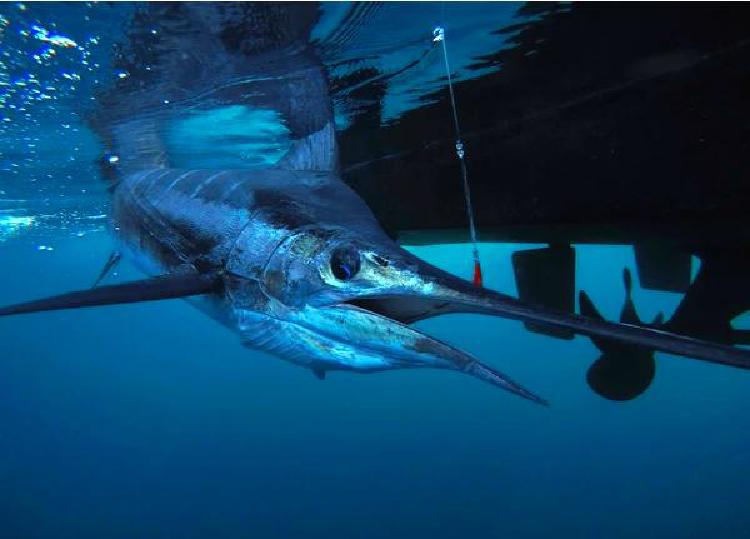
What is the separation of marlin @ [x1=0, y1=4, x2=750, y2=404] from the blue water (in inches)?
818

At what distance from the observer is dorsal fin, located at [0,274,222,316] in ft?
6.76

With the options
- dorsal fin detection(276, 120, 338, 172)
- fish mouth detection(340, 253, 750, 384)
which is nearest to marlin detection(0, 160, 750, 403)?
fish mouth detection(340, 253, 750, 384)

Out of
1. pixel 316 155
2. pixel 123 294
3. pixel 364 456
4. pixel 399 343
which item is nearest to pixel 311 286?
pixel 399 343

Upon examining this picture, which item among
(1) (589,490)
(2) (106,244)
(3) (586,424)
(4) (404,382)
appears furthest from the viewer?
(4) (404,382)

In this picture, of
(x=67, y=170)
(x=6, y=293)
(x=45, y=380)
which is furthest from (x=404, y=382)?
(x=6, y=293)

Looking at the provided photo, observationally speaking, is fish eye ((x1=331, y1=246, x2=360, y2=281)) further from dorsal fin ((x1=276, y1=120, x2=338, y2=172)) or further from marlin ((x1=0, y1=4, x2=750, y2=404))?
dorsal fin ((x1=276, y1=120, x2=338, y2=172))

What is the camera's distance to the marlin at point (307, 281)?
4.85 feet

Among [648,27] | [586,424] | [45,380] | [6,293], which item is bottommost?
[586,424]

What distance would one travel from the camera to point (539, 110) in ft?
10.2

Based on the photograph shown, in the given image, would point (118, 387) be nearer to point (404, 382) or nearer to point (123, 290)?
point (404, 382)

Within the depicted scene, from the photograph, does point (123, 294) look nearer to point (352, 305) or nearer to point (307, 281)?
point (307, 281)

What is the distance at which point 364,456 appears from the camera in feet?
96.3

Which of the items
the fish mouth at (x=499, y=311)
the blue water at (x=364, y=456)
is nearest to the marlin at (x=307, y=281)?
the fish mouth at (x=499, y=311)

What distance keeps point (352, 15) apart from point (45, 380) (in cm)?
6994
